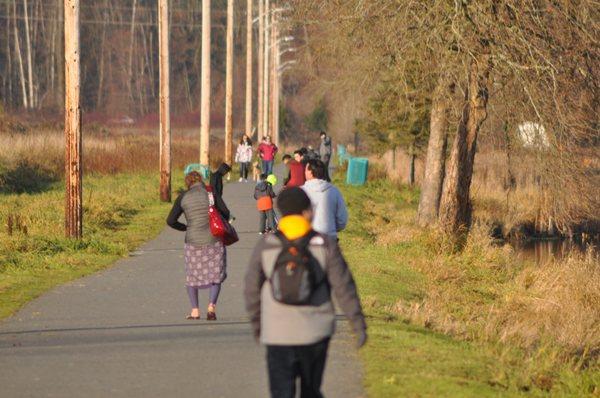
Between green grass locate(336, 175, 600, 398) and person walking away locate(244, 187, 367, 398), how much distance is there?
2395mm

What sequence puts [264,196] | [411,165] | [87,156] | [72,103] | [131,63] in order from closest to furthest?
[72,103] → [264,196] → [87,156] → [411,165] → [131,63]

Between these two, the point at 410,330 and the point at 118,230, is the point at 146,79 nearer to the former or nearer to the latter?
the point at 118,230

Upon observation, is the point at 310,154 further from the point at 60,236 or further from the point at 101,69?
the point at 101,69

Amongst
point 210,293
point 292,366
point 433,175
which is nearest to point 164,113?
point 433,175

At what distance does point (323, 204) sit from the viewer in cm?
1334

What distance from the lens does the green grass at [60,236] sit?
17609 millimetres

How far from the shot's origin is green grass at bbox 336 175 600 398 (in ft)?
33.9

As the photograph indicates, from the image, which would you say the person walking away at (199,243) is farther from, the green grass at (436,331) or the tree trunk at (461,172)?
the tree trunk at (461,172)

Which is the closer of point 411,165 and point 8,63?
point 411,165

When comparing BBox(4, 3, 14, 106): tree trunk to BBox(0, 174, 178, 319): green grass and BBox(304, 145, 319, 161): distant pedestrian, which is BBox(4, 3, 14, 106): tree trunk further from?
BBox(304, 145, 319, 161): distant pedestrian

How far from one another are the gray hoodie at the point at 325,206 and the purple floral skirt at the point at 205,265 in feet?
3.54

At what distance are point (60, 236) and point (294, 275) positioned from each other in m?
15.7

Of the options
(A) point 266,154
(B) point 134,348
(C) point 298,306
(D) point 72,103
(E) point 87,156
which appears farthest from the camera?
(E) point 87,156

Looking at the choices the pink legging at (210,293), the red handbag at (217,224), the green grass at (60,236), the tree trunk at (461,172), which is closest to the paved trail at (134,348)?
the pink legging at (210,293)
